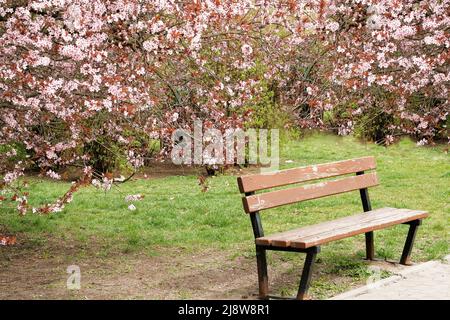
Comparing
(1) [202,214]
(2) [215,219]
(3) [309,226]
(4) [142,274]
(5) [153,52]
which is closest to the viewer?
(3) [309,226]

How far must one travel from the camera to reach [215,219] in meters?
9.73

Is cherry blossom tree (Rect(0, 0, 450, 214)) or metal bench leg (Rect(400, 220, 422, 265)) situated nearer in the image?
cherry blossom tree (Rect(0, 0, 450, 214))

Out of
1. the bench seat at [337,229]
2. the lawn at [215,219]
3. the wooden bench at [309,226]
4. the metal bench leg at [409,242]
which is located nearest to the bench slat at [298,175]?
the wooden bench at [309,226]

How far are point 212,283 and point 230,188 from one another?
234 inches

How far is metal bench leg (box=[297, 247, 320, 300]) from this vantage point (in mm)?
5746

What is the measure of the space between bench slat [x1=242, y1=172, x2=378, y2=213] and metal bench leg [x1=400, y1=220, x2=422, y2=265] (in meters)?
0.61

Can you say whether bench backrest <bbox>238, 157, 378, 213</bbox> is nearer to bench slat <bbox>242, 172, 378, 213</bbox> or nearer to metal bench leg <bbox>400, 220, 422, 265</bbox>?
bench slat <bbox>242, 172, 378, 213</bbox>

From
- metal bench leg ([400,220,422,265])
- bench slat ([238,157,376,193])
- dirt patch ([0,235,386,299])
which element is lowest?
dirt patch ([0,235,386,299])

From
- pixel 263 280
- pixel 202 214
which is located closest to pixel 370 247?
pixel 263 280

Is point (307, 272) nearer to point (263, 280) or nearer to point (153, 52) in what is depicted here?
point (263, 280)

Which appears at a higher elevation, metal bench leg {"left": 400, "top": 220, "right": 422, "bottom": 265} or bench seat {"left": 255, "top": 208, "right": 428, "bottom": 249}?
bench seat {"left": 255, "top": 208, "right": 428, "bottom": 249}

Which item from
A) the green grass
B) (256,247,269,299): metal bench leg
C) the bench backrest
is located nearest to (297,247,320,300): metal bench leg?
(256,247,269,299): metal bench leg

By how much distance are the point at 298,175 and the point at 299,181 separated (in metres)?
0.05
